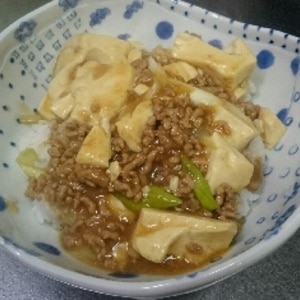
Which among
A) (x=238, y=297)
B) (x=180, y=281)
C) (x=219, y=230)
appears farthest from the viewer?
(x=238, y=297)

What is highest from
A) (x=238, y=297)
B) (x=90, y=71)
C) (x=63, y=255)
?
(x=90, y=71)

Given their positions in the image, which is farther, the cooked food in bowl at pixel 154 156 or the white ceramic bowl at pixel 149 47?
the cooked food in bowl at pixel 154 156

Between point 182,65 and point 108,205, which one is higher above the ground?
point 182,65

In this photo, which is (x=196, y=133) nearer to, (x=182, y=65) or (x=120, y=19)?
(x=182, y=65)

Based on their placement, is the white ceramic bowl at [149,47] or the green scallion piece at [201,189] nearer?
the white ceramic bowl at [149,47]

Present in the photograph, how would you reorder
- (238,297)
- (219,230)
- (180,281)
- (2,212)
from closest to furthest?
(180,281)
(219,230)
(2,212)
(238,297)

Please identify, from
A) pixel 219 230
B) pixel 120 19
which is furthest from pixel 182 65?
pixel 219 230

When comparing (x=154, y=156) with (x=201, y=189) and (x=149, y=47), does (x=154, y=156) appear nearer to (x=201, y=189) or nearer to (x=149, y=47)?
(x=201, y=189)
